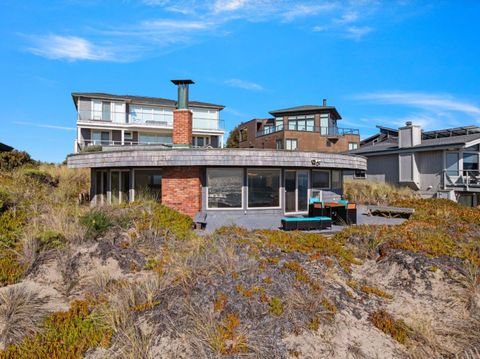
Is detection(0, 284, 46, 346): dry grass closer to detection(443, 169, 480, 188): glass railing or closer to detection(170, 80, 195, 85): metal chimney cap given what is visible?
detection(170, 80, 195, 85): metal chimney cap

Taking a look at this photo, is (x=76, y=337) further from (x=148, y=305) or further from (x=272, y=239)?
(x=272, y=239)

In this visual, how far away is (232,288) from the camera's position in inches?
218

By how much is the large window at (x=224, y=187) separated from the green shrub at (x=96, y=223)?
13.7 feet

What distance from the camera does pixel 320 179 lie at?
13789 mm

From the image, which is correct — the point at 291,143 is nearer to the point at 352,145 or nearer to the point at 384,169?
the point at 352,145

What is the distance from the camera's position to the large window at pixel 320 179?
44.4 ft

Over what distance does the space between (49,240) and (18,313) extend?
3.04 metres

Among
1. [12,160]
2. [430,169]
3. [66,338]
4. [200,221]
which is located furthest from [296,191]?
[12,160]

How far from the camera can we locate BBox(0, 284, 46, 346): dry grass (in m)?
4.41

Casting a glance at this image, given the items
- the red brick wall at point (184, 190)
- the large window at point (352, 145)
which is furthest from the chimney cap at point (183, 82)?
the large window at point (352, 145)

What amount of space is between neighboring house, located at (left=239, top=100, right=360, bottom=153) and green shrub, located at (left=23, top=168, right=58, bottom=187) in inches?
954

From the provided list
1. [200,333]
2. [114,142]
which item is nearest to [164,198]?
[200,333]

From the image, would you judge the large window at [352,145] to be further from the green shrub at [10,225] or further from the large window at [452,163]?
the green shrub at [10,225]

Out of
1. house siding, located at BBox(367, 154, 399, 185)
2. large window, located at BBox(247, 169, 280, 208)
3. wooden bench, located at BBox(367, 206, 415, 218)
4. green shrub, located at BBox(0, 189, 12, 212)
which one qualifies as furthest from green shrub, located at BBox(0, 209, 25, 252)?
house siding, located at BBox(367, 154, 399, 185)
